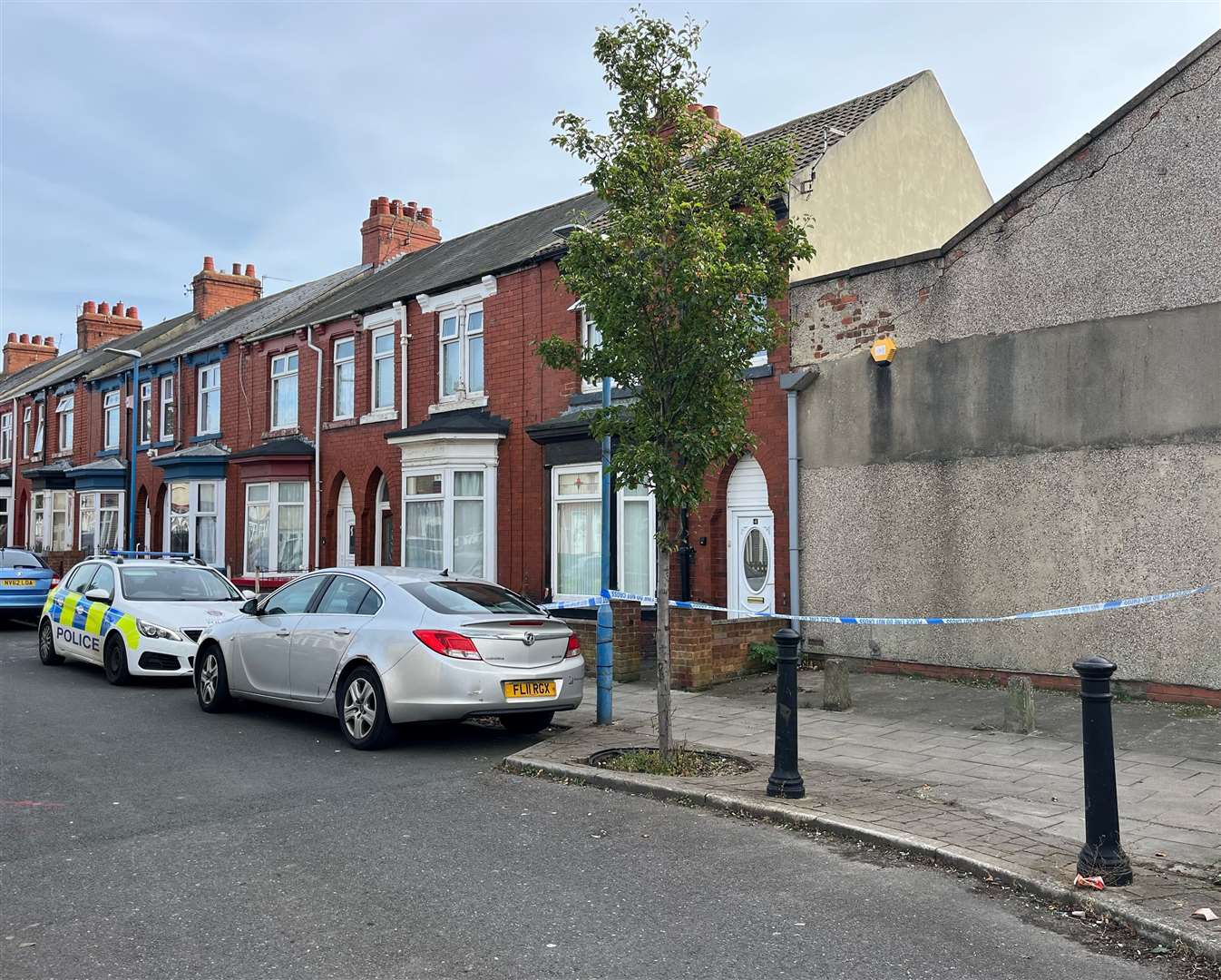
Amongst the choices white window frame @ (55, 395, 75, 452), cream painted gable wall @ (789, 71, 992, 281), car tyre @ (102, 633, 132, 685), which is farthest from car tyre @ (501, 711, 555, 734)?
white window frame @ (55, 395, 75, 452)

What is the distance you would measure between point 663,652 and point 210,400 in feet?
72.0

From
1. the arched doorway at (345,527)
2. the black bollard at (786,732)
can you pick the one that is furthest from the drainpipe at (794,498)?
the arched doorway at (345,527)

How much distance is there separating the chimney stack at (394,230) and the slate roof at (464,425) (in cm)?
1000

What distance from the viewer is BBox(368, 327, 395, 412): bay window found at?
2120 cm

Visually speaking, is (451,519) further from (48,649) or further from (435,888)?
(435,888)

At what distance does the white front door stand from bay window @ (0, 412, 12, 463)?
117ft

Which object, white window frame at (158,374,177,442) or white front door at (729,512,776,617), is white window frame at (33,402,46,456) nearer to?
white window frame at (158,374,177,442)

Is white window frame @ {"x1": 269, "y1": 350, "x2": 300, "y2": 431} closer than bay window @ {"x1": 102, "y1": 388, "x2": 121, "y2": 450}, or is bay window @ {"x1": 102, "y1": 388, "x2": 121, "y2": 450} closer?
white window frame @ {"x1": 269, "y1": 350, "x2": 300, "y2": 431}

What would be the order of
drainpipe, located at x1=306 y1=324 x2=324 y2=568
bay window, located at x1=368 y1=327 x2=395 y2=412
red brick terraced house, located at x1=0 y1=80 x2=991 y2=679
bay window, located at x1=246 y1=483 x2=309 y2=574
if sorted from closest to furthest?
red brick terraced house, located at x1=0 y1=80 x2=991 y2=679 → bay window, located at x1=368 y1=327 x2=395 y2=412 → drainpipe, located at x1=306 y1=324 x2=324 y2=568 → bay window, located at x1=246 y1=483 x2=309 y2=574

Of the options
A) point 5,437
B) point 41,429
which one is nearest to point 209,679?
point 41,429

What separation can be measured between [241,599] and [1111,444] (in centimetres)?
1042

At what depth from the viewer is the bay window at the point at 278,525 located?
23297 millimetres

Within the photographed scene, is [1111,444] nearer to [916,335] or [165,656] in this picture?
[916,335]

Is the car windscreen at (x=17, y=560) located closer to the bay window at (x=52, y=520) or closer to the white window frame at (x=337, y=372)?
the white window frame at (x=337, y=372)
